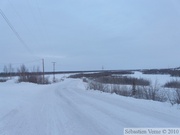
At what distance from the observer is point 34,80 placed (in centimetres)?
8181

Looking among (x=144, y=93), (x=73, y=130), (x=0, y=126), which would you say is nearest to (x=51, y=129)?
(x=73, y=130)

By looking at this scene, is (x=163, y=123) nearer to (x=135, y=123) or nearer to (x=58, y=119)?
(x=135, y=123)

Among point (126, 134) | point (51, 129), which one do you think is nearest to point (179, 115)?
point (126, 134)

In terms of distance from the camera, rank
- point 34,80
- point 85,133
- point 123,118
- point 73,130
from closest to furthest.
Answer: point 85,133 → point 73,130 → point 123,118 → point 34,80

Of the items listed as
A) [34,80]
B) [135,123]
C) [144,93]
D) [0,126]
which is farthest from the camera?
[34,80]

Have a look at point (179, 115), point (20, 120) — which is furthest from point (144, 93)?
point (20, 120)

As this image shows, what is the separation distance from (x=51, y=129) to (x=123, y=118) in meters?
3.22

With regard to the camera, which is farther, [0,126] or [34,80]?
[34,80]

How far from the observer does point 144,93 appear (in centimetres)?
2597

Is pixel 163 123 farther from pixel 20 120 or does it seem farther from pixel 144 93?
pixel 144 93

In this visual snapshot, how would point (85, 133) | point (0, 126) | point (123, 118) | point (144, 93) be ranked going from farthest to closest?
point (144, 93) < point (123, 118) < point (0, 126) < point (85, 133)

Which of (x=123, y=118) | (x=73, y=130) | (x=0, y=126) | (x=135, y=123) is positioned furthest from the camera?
(x=123, y=118)

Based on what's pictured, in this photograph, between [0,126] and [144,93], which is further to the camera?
[144,93]

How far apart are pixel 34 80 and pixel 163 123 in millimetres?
73628
